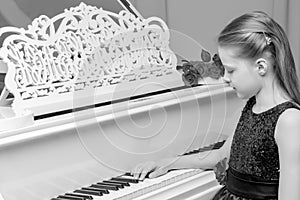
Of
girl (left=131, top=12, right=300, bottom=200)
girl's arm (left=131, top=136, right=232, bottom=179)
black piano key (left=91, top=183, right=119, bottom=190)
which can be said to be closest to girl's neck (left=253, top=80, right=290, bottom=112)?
A: girl (left=131, top=12, right=300, bottom=200)

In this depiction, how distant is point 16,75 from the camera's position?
4.48ft

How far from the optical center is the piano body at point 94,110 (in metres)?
1.35

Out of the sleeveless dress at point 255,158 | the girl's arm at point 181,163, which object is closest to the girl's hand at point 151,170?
the girl's arm at point 181,163

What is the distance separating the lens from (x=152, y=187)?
4.63 feet

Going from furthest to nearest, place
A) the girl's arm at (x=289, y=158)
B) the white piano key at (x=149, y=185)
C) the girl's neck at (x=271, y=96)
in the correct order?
the white piano key at (x=149, y=185) < the girl's neck at (x=271, y=96) < the girl's arm at (x=289, y=158)

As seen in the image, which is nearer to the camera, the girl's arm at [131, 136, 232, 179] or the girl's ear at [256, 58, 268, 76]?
the girl's ear at [256, 58, 268, 76]

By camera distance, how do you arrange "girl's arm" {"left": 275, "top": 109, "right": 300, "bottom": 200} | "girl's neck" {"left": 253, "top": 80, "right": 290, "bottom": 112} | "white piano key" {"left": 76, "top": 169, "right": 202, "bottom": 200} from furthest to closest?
1. "white piano key" {"left": 76, "top": 169, "right": 202, "bottom": 200}
2. "girl's neck" {"left": 253, "top": 80, "right": 290, "bottom": 112}
3. "girl's arm" {"left": 275, "top": 109, "right": 300, "bottom": 200}

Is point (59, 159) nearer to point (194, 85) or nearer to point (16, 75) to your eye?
point (16, 75)

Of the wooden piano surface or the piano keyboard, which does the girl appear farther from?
the wooden piano surface

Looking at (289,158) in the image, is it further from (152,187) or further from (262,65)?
(152,187)

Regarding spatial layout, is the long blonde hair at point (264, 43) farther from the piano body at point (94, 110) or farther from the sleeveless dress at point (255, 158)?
the piano body at point (94, 110)

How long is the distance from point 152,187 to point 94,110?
0.28 metres

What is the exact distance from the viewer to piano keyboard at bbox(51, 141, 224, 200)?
1356 millimetres

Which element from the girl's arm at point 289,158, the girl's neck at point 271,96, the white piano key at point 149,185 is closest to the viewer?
the girl's arm at point 289,158
